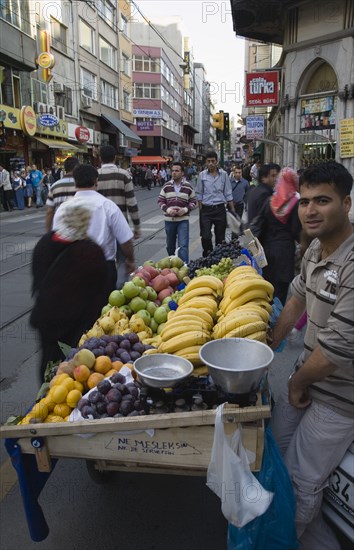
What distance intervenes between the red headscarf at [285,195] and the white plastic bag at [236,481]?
139 inches

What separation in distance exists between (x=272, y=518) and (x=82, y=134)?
31251mm

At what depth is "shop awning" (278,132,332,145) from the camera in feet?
39.9

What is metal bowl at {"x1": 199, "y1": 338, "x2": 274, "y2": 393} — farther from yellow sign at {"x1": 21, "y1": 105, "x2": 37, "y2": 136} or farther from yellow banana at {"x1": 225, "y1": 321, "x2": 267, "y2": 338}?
yellow sign at {"x1": 21, "y1": 105, "x2": 37, "y2": 136}

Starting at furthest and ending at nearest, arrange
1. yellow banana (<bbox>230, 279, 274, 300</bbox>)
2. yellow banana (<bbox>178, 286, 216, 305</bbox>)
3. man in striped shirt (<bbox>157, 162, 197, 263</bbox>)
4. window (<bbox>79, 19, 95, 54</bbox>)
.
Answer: window (<bbox>79, 19, 95, 54</bbox>) → man in striped shirt (<bbox>157, 162, 197, 263</bbox>) → yellow banana (<bbox>178, 286, 216, 305</bbox>) → yellow banana (<bbox>230, 279, 274, 300</bbox>)

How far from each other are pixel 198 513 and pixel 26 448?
1.21 metres

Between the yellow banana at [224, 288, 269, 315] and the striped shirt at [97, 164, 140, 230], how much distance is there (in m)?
3.39

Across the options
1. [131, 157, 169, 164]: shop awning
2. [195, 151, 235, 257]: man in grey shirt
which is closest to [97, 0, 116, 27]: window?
[131, 157, 169, 164]: shop awning

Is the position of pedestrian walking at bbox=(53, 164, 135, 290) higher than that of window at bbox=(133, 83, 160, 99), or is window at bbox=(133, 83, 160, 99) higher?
window at bbox=(133, 83, 160, 99)

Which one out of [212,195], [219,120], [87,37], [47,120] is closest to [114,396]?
[212,195]

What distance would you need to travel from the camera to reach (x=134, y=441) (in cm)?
210

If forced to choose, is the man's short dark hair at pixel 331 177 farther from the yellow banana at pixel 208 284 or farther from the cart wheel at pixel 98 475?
the cart wheel at pixel 98 475

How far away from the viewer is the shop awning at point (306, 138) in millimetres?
12172

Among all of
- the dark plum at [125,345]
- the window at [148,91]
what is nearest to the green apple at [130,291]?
the dark plum at [125,345]

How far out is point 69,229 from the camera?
3.36 m
